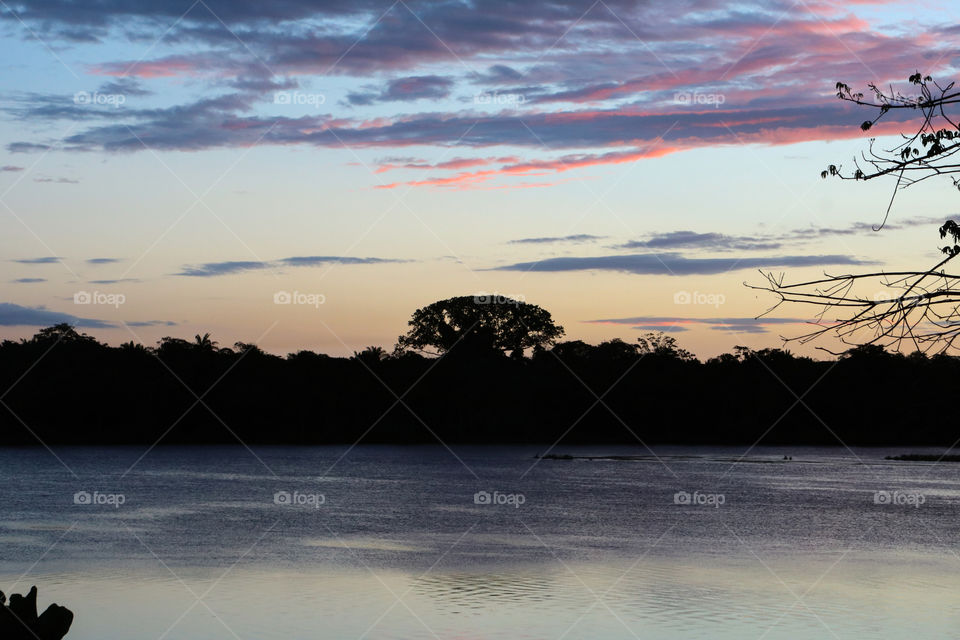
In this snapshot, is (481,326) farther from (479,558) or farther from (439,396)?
(479,558)

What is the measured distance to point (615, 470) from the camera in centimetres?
8306

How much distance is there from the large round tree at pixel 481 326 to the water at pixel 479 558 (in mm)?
58491

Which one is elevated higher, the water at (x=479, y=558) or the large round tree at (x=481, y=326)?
the large round tree at (x=481, y=326)

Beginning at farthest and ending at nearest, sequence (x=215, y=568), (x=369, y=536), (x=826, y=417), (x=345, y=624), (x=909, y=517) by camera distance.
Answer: (x=826, y=417) → (x=909, y=517) → (x=369, y=536) → (x=215, y=568) → (x=345, y=624)

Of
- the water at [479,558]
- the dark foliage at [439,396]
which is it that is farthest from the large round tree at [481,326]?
the water at [479,558]

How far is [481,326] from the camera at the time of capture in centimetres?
12675

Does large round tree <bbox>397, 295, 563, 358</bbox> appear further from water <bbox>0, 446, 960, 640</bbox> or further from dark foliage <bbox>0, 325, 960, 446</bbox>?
water <bbox>0, 446, 960, 640</bbox>

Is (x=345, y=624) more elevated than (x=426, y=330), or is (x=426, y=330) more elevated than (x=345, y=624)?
(x=426, y=330)

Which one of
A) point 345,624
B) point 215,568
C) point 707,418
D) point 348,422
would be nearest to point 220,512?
point 215,568

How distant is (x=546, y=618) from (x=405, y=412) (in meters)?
105

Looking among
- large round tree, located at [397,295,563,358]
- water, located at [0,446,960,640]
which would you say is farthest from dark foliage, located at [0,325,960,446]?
water, located at [0,446,960,640]

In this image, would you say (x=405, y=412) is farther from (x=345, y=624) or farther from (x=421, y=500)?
(x=345, y=624)

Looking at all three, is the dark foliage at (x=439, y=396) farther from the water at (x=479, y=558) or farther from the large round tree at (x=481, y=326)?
the water at (x=479, y=558)

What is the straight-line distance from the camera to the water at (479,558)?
20.5 m
